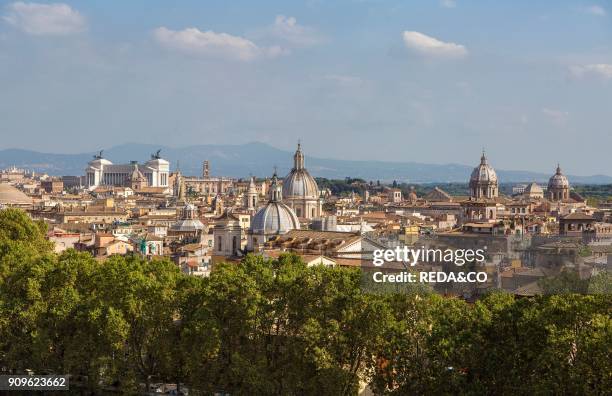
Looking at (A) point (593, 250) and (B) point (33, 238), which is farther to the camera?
(B) point (33, 238)

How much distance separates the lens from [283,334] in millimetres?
31766

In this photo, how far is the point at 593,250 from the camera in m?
35.9

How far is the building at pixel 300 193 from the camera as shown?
9638cm

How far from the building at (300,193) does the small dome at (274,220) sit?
22.8m

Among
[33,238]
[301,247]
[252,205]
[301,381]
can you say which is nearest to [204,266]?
[301,247]

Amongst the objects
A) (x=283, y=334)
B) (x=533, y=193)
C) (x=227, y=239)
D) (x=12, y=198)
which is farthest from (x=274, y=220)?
(x=533, y=193)

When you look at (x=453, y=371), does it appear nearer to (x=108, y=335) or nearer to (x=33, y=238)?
(x=108, y=335)

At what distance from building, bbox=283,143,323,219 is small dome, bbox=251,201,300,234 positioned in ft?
74.7

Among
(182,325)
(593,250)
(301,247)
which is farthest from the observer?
(301,247)

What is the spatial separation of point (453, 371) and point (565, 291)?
4069mm

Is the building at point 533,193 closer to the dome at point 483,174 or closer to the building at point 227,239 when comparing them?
the dome at point 483,174

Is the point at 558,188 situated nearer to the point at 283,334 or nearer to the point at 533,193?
the point at 533,193

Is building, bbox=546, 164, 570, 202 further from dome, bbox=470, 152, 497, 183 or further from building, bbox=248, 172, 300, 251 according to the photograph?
building, bbox=248, 172, 300, 251

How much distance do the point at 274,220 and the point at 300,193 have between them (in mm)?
25304
